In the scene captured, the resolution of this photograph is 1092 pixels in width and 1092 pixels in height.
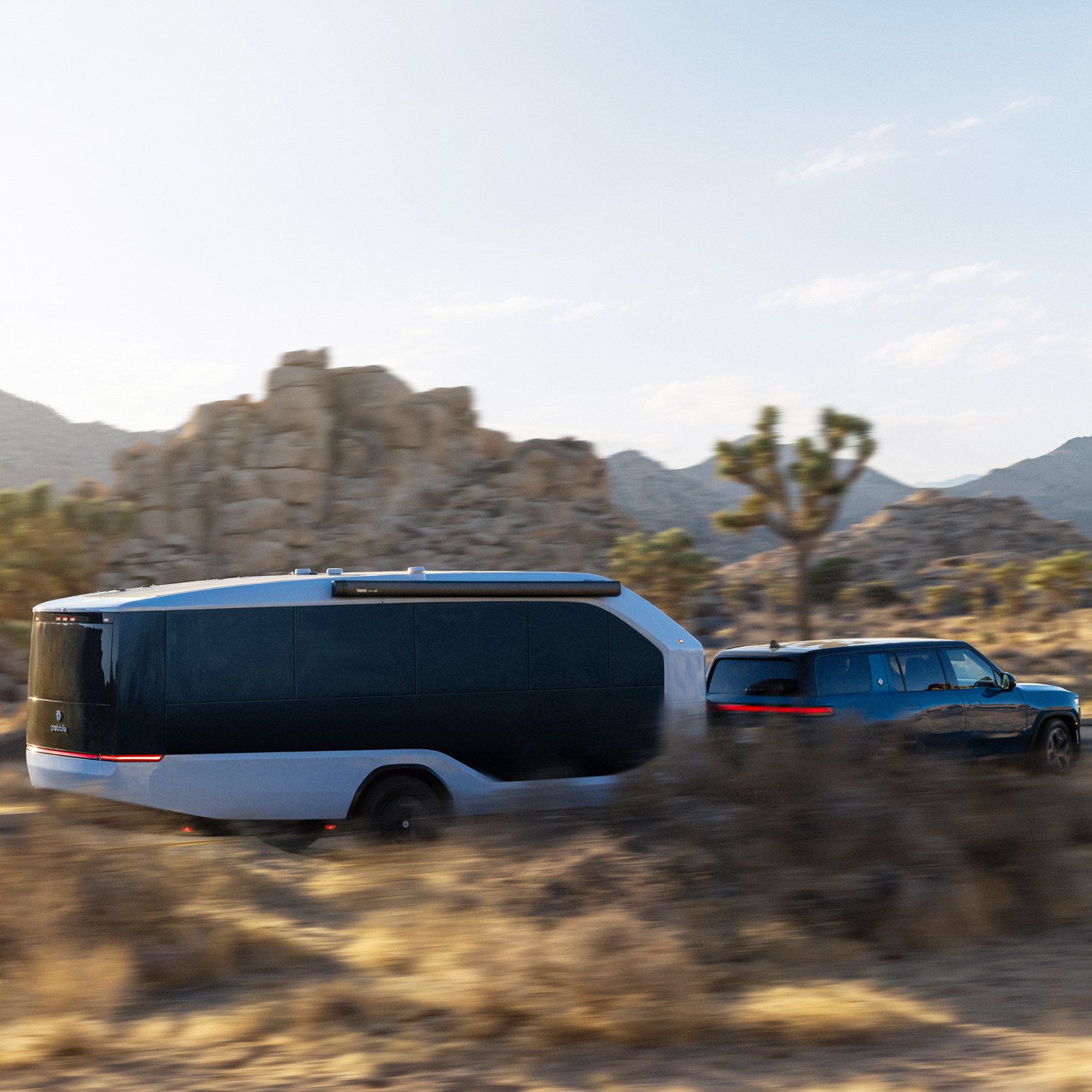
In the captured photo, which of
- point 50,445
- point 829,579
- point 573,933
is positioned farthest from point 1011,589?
point 50,445

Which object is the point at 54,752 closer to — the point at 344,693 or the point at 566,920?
the point at 344,693

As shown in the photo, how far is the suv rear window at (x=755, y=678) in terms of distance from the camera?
36.1 feet

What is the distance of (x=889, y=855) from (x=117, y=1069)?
3.99 m

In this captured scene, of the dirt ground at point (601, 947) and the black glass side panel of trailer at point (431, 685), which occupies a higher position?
the black glass side panel of trailer at point (431, 685)

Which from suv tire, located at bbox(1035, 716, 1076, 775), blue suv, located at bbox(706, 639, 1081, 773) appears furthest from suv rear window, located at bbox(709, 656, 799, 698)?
suv tire, located at bbox(1035, 716, 1076, 775)

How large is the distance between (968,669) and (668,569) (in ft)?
93.6

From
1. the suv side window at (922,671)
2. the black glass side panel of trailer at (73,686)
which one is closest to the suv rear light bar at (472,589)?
the black glass side panel of trailer at (73,686)

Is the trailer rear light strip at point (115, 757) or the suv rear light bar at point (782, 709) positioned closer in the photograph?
the trailer rear light strip at point (115, 757)

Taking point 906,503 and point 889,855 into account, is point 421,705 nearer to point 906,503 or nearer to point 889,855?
point 889,855

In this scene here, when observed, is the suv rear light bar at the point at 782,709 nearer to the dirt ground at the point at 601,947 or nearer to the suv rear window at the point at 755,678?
the suv rear window at the point at 755,678

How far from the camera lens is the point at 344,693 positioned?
30.5 feet

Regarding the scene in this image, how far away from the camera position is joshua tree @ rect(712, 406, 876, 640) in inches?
1131

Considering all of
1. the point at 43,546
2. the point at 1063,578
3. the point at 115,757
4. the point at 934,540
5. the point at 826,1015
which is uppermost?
the point at 934,540

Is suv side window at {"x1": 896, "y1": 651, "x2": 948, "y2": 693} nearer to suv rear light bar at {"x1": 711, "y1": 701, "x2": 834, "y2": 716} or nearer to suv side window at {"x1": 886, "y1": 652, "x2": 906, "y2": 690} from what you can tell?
suv side window at {"x1": 886, "y1": 652, "x2": 906, "y2": 690}
